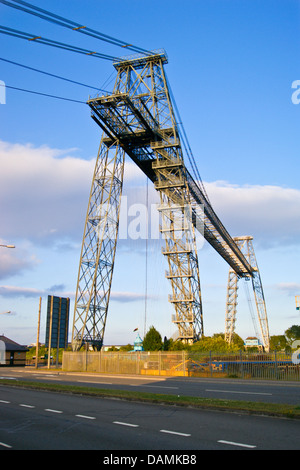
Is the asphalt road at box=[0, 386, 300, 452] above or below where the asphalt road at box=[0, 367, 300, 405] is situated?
above

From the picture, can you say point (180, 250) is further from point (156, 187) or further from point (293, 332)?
point (293, 332)

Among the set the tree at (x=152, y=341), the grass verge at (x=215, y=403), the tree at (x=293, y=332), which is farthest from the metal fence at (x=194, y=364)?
the tree at (x=293, y=332)

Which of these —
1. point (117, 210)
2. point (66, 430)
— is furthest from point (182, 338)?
point (66, 430)

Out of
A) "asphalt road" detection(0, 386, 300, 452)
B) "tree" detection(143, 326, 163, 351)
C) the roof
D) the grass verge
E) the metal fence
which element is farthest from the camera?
the roof

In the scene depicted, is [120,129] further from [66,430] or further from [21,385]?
[66,430]

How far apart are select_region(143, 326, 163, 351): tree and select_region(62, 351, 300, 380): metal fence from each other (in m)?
4.81

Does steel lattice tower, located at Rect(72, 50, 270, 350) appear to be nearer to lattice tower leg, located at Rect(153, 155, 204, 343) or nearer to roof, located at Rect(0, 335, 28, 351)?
lattice tower leg, located at Rect(153, 155, 204, 343)

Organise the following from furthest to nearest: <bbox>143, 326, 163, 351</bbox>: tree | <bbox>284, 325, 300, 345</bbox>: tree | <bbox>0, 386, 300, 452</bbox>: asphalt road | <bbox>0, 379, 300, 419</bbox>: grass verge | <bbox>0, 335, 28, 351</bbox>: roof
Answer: <bbox>284, 325, 300, 345</bbox>: tree, <bbox>0, 335, 28, 351</bbox>: roof, <bbox>143, 326, 163, 351</bbox>: tree, <bbox>0, 379, 300, 419</bbox>: grass verge, <bbox>0, 386, 300, 452</bbox>: asphalt road

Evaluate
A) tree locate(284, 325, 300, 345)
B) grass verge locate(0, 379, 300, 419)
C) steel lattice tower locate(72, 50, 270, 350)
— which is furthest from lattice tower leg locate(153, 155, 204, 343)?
tree locate(284, 325, 300, 345)

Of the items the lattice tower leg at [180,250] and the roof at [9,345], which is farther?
the roof at [9,345]

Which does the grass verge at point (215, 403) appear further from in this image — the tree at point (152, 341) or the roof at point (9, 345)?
the roof at point (9, 345)

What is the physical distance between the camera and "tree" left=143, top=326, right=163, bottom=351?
40844 millimetres

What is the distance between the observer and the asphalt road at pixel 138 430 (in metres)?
7.64

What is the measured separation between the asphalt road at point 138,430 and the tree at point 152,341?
2771 cm
